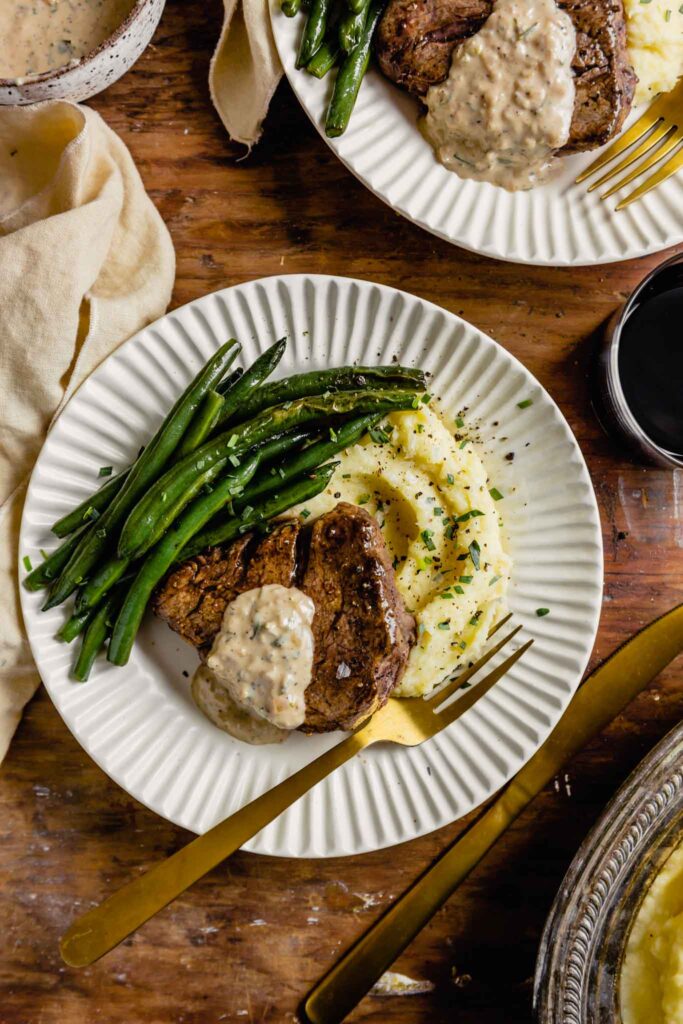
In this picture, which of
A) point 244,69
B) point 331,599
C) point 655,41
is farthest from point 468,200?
point 331,599

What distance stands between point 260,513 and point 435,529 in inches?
31.0

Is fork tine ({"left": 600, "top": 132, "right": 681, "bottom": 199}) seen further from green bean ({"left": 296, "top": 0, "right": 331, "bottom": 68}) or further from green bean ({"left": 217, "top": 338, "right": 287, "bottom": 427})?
green bean ({"left": 217, "top": 338, "right": 287, "bottom": 427})

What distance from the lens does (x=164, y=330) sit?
3.77 metres

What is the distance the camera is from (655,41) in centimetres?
372

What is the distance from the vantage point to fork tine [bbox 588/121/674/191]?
386 centimetres

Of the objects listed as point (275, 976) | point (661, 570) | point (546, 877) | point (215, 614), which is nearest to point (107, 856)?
point (275, 976)

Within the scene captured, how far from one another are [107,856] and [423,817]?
1550 millimetres

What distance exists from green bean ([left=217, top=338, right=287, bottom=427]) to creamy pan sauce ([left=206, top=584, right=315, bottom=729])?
0.84 metres

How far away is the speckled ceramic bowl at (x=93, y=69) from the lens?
3.48 metres

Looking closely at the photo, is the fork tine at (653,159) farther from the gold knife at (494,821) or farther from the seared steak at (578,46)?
the gold knife at (494,821)

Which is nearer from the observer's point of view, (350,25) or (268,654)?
(268,654)

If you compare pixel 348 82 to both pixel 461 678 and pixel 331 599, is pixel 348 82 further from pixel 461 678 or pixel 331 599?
pixel 461 678

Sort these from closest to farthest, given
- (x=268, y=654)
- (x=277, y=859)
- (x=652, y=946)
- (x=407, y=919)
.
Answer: (x=268, y=654) < (x=652, y=946) < (x=407, y=919) < (x=277, y=859)

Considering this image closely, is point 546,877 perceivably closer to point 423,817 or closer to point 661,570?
point 423,817
